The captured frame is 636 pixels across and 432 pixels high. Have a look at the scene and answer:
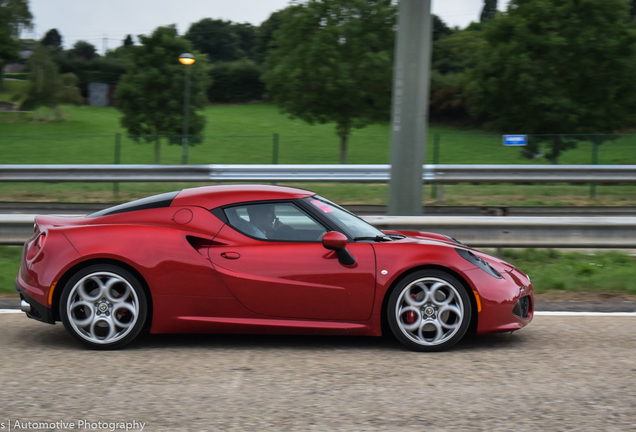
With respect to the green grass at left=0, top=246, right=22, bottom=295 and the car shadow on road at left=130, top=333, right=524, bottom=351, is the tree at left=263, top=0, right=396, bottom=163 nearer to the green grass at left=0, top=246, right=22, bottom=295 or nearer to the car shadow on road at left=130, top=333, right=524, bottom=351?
the green grass at left=0, top=246, right=22, bottom=295

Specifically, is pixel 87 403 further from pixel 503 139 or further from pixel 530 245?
pixel 503 139

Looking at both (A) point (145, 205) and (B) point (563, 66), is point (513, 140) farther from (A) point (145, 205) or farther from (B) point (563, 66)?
(A) point (145, 205)

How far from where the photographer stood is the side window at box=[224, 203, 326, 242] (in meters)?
4.88

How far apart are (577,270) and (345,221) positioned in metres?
3.85

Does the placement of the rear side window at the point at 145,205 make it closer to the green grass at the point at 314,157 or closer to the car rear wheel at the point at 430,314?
the car rear wheel at the point at 430,314

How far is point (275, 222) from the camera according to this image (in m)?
4.94

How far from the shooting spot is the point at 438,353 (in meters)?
4.74

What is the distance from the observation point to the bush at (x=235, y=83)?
60.1 metres

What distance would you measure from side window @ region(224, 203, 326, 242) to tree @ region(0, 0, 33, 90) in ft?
128

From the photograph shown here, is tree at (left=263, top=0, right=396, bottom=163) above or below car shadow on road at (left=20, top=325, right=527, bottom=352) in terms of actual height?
above

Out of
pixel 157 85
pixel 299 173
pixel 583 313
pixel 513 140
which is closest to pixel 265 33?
pixel 157 85

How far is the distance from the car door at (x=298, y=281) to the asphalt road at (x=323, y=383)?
0.30 meters

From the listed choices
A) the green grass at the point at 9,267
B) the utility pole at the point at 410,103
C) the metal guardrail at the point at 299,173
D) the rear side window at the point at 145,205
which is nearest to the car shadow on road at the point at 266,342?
the rear side window at the point at 145,205

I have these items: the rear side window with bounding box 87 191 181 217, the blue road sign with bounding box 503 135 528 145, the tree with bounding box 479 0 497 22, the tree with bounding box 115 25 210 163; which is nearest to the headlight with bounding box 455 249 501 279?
the rear side window with bounding box 87 191 181 217
